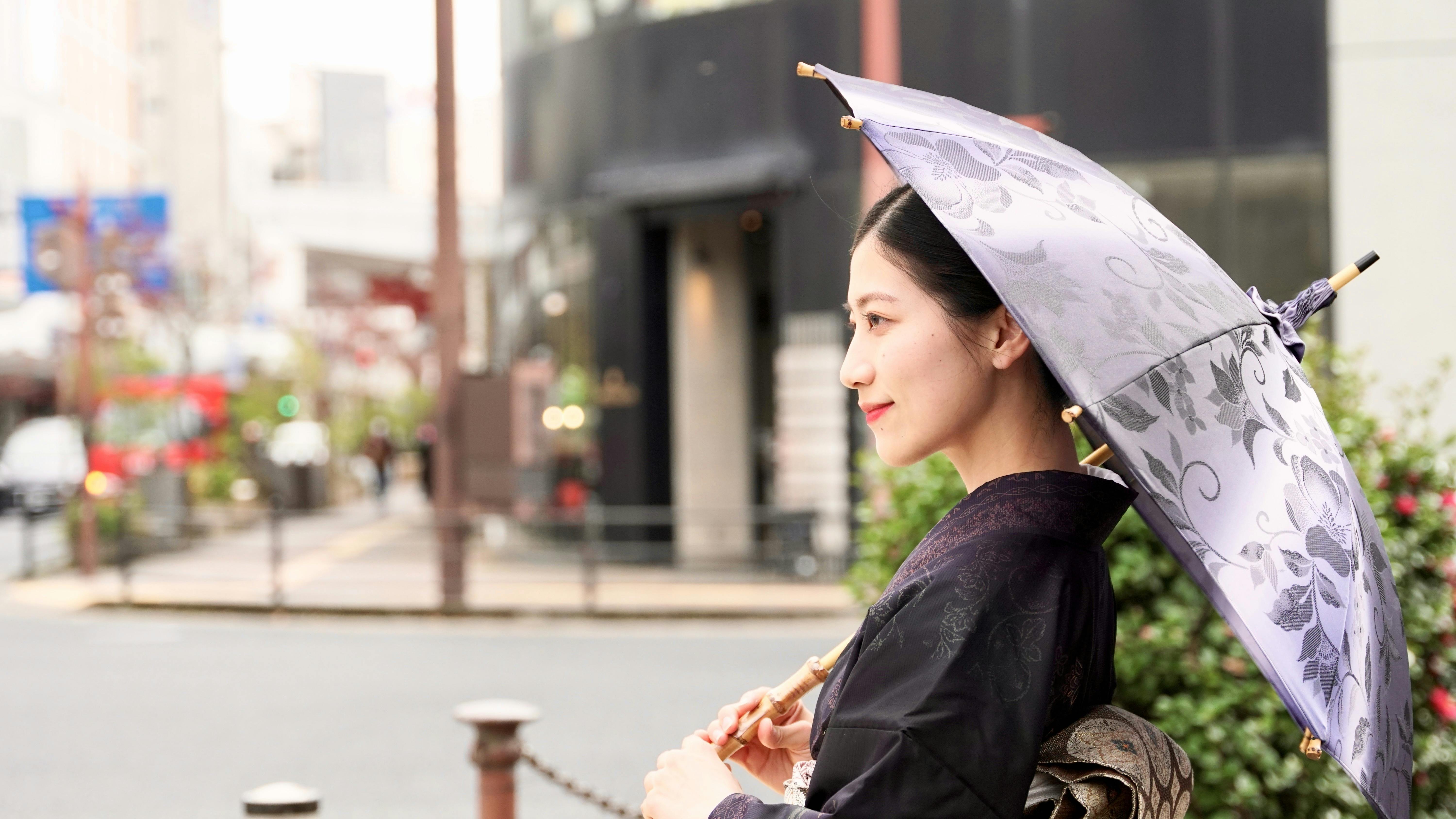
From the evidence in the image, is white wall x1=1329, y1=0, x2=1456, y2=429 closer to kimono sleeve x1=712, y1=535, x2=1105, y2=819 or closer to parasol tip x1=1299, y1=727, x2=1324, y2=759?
parasol tip x1=1299, y1=727, x2=1324, y2=759

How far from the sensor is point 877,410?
66.4 inches

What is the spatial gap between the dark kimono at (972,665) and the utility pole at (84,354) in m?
16.3

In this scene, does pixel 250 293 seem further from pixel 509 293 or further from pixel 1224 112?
pixel 1224 112

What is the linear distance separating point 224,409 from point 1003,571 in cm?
3050

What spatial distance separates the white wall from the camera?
507 inches

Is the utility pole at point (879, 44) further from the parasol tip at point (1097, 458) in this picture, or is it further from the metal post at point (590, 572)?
the parasol tip at point (1097, 458)

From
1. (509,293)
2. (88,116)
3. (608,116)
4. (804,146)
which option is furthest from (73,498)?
(88,116)

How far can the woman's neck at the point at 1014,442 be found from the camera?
5.43 feet

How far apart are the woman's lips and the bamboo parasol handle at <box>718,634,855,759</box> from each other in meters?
0.35

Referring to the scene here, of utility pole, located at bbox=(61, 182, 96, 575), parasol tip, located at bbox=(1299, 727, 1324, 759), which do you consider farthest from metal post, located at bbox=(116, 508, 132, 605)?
parasol tip, located at bbox=(1299, 727, 1324, 759)

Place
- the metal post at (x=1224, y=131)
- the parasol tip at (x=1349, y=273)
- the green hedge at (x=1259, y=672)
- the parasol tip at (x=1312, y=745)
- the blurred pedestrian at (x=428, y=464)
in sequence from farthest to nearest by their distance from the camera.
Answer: the blurred pedestrian at (x=428, y=464) → the metal post at (x=1224, y=131) → the green hedge at (x=1259, y=672) → the parasol tip at (x=1349, y=273) → the parasol tip at (x=1312, y=745)

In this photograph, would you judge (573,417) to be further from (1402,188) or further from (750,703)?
(750,703)

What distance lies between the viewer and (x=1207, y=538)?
59.9 inches

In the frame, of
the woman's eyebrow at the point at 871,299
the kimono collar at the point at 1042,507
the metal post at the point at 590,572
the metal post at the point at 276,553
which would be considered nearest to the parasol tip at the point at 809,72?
the woman's eyebrow at the point at 871,299
